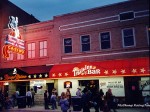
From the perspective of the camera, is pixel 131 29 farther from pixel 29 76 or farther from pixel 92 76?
pixel 29 76

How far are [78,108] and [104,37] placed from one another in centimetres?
716

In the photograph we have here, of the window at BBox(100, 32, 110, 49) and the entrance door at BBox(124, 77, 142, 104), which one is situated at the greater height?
the window at BBox(100, 32, 110, 49)

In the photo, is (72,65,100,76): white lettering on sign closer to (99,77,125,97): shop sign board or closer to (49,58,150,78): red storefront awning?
(49,58,150,78): red storefront awning

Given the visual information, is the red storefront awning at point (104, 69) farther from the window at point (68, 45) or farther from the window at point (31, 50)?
the window at point (31, 50)

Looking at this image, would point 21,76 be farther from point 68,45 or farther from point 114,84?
point 114,84

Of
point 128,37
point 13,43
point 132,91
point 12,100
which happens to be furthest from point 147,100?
point 13,43

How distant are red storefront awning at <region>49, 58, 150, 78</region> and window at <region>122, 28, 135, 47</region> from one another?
1752mm

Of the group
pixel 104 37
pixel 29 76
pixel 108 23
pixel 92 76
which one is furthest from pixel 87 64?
pixel 29 76

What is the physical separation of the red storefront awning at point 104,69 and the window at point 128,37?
5.75 ft

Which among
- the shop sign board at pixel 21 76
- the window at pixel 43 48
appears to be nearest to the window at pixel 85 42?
the window at pixel 43 48

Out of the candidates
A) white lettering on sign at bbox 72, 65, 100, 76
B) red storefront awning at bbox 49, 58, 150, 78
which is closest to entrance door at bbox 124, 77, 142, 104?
red storefront awning at bbox 49, 58, 150, 78

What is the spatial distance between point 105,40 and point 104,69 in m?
3.15

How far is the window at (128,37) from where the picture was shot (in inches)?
752

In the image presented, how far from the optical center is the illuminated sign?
70.5 ft
